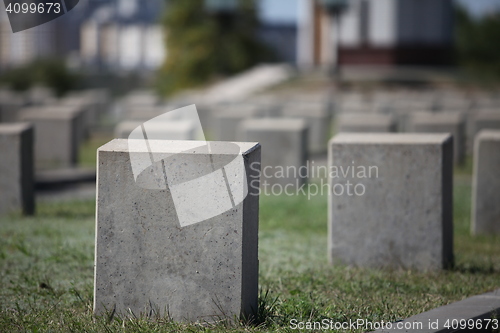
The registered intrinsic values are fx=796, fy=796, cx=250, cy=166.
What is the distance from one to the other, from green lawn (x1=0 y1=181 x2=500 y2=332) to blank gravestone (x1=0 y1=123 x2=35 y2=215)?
0.69 feet

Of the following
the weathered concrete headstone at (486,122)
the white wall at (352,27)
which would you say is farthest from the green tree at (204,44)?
the weathered concrete headstone at (486,122)

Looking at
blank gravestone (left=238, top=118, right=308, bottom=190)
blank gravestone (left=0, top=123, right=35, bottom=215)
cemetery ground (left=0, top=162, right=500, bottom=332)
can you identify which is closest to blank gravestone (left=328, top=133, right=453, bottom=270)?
cemetery ground (left=0, top=162, right=500, bottom=332)

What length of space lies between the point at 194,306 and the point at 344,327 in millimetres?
865

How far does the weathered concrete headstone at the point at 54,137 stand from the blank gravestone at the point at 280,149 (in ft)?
12.5

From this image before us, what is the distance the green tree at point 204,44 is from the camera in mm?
57469

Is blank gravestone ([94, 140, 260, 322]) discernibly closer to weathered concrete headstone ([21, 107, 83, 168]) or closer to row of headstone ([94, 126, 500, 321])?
row of headstone ([94, 126, 500, 321])

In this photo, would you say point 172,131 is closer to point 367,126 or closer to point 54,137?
point 367,126

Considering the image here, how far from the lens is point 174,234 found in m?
4.43

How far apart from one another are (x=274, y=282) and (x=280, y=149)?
21.2ft

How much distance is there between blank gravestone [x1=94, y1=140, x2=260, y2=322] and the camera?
4375mm

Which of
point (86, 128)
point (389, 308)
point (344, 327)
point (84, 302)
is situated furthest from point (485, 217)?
point (86, 128)

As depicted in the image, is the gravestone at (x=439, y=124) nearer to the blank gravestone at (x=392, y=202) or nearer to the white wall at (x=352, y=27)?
the blank gravestone at (x=392, y=202)

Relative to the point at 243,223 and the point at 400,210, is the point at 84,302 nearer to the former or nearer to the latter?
the point at 243,223

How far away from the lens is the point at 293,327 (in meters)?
4.49
